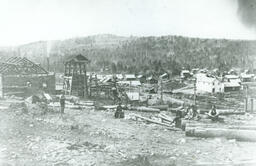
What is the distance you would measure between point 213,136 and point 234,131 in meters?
0.80

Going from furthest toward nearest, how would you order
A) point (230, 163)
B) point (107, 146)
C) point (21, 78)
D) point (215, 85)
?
point (215, 85) → point (21, 78) → point (107, 146) → point (230, 163)

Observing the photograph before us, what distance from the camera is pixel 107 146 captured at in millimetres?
10805

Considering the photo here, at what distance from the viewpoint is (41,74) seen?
1302 inches

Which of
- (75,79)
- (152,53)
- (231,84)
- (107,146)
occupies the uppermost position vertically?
(152,53)

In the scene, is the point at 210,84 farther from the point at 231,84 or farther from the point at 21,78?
the point at 21,78

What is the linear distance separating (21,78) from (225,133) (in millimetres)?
23413

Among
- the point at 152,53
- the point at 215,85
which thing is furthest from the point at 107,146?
the point at 152,53

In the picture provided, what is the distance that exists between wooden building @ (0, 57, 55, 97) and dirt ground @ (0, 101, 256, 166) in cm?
1496

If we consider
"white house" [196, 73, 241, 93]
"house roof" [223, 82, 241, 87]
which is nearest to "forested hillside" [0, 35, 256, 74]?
"white house" [196, 73, 241, 93]

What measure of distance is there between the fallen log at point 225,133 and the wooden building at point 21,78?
21.2 m

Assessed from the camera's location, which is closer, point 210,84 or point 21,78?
point 21,78

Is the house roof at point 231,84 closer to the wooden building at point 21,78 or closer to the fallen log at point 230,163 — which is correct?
the wooden building at point 21,78

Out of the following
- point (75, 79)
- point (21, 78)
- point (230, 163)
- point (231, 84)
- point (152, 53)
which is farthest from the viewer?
point (152, 53)

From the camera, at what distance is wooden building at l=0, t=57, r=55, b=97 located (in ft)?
96.0
